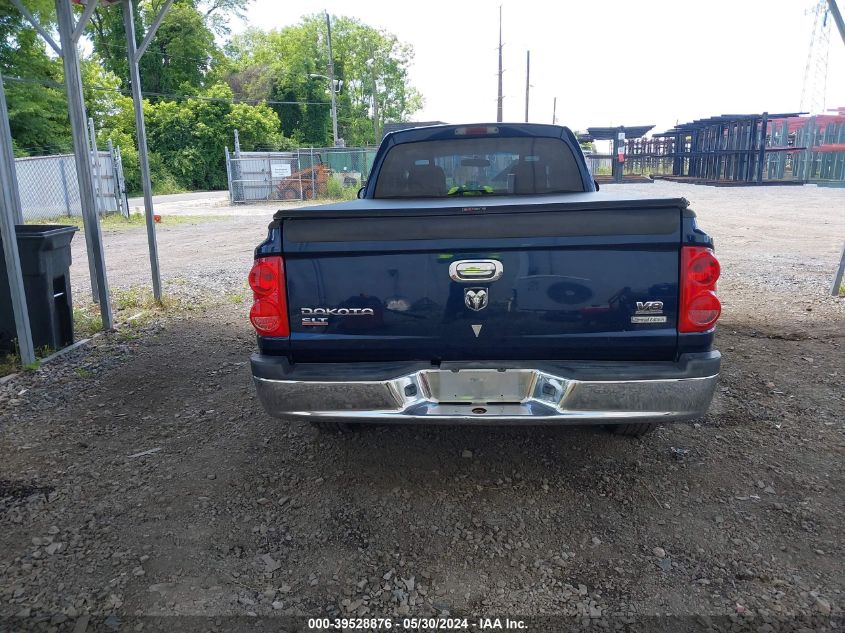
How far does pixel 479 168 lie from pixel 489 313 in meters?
2.41

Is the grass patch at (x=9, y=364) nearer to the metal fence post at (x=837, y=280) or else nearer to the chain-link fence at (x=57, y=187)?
the metal fence post at (x=837, y=280)

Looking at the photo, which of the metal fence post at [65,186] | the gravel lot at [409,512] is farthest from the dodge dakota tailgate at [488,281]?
the metal fence post at [65,186]

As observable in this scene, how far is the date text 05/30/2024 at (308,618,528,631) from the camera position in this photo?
95.2 inches

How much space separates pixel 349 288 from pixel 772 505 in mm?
2347

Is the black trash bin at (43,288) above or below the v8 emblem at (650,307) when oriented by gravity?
below

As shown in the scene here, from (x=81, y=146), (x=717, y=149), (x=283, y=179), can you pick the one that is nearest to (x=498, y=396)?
(x=81, y=146)

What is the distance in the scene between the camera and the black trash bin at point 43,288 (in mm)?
5574

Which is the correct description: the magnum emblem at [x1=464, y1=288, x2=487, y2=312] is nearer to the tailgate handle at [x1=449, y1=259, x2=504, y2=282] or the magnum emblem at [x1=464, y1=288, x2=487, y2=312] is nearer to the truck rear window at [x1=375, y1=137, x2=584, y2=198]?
the tailgate handle at [x1=449, y1=259, x2=504, y2=282]

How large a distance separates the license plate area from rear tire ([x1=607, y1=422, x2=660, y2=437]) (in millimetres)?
1088

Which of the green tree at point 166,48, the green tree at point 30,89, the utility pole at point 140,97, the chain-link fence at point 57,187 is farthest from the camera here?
the green tree at point 166,48

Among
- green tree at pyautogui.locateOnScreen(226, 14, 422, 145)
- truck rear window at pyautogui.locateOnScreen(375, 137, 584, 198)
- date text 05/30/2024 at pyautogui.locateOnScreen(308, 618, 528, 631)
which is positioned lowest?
date text 05/30/2024 at pyautogui.locateOnScreen(308, 618, 528, 631)

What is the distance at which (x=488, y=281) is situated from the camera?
2918 millimetres

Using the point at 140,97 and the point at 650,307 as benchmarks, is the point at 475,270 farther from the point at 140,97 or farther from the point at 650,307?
the point at 140,97

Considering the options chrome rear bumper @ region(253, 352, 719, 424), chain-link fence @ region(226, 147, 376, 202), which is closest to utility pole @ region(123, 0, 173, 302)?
chrome rear bumper @ region(253, 352, 719, 424)
